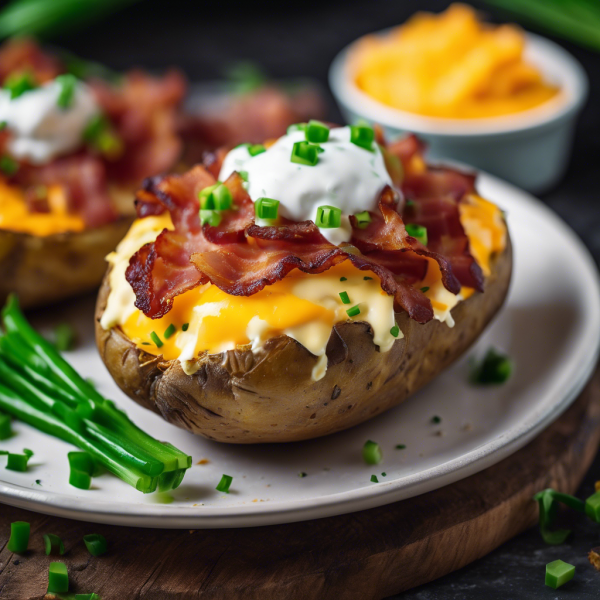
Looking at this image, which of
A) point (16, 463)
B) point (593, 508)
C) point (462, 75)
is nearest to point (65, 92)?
point (16, 463)

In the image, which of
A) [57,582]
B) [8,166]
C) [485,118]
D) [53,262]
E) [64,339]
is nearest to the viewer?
[57,582]

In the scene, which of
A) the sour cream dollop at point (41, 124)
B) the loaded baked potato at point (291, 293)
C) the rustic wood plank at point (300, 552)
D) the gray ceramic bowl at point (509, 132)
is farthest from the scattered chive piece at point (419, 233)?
the gray ceramic bowl at point (509, 132)

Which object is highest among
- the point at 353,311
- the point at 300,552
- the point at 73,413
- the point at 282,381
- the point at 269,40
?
the point at 353,311

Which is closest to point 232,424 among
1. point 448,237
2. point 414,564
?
point 414,564

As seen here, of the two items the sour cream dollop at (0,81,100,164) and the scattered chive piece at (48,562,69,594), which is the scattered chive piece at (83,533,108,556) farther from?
the sour cream dollop at (0,81,100,164)

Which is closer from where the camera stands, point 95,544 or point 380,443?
point 95,544

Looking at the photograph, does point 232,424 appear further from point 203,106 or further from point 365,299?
point 203,106

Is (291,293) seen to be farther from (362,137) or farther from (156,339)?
(362,137)

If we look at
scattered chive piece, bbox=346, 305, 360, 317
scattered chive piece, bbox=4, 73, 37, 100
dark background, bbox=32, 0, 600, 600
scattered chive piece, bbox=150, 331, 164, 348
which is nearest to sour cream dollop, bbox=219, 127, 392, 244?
scattered chive piece, bbox=346, 305, 360, 317
